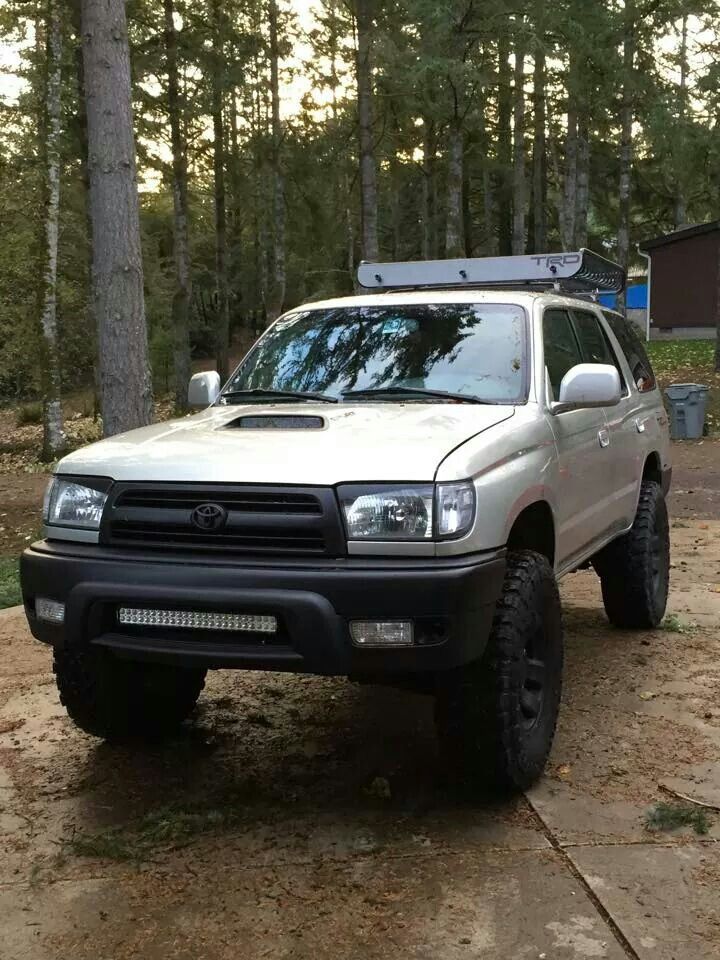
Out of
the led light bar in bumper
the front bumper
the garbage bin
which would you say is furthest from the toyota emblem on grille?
the garbage bin

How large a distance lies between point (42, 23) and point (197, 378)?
55.8 ft

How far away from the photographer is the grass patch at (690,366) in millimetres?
18264

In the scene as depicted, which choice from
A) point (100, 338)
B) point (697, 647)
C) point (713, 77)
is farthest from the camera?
point (713, 77)

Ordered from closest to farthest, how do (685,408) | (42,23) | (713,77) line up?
(685,408) → (42,23) → (713,77)

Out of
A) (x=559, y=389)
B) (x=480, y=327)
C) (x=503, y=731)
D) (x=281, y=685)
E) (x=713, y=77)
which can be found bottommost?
(x=281, y=685)

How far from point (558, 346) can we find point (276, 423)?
1658 mm

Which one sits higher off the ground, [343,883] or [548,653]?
[548,653]


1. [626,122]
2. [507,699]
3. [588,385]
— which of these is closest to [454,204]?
[626,122]

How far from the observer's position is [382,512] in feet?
10.6

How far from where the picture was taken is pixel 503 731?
350 cm

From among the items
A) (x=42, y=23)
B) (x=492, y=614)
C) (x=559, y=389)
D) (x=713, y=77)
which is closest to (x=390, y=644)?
(x=492, y=614)

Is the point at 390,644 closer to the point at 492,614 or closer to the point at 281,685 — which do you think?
the point at 492,614

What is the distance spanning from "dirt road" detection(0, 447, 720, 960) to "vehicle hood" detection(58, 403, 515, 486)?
128 centimetres

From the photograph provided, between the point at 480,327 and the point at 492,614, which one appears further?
the point at 480,327
